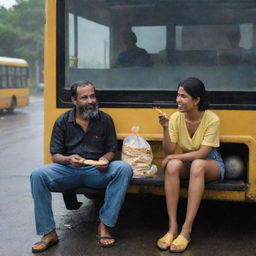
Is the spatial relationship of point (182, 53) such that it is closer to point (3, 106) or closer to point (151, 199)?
point (151, 199)

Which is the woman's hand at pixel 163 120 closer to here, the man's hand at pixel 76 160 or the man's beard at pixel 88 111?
the man's beard at pixel 88 111

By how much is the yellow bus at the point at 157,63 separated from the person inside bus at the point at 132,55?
0.04ft

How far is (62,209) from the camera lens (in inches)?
227

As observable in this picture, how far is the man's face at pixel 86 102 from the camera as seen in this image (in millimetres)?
4582

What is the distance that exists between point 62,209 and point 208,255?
207 cm

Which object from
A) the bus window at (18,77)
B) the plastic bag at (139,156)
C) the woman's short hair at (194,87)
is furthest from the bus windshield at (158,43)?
the bus window at (18,77)

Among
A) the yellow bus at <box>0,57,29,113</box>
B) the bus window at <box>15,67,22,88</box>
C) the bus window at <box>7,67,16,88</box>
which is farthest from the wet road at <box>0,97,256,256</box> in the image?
the bus window at <box>15,67,22,88</box>

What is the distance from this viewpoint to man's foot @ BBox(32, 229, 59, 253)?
4.30 metres

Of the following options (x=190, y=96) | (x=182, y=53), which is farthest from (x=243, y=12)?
(x=190, y=96)

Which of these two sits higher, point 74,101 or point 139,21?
point 139,21

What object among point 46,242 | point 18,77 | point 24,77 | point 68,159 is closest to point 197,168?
point 68,159

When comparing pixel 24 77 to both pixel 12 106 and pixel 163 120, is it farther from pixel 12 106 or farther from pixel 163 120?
pixel 163 120

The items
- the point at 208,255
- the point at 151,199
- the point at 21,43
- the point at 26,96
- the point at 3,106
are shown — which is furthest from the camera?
the point at 21,43

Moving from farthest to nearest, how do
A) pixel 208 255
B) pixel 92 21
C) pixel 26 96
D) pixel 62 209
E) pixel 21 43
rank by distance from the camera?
pixel 21 43, pixel 26 96, pixel 62 209, pixel 92 21, pixel 208 255
